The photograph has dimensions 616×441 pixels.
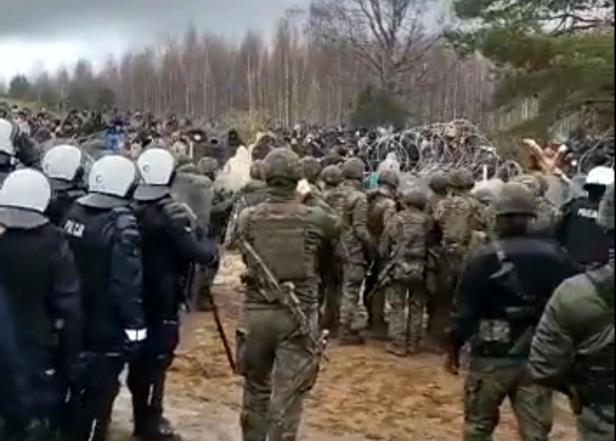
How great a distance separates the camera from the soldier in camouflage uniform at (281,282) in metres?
6.70

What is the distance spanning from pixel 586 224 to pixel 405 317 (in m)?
3.04

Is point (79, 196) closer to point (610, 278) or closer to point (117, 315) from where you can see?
point (117, 315)

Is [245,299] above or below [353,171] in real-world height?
below

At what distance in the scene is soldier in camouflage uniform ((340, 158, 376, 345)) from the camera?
10914 mm

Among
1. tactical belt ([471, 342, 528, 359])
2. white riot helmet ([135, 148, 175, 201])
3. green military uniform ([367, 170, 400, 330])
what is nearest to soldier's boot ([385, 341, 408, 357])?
green military uniform ([367, 170, 400, 330])

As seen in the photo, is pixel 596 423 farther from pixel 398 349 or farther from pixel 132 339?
pixel 398 349

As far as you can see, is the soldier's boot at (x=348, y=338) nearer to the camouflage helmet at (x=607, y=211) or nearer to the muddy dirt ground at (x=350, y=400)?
the muddy dirt ground at (x=350, y=400)

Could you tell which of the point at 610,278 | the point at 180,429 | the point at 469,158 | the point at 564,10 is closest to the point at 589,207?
the point at 180,429

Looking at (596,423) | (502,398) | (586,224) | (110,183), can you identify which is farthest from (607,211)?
(586,224)

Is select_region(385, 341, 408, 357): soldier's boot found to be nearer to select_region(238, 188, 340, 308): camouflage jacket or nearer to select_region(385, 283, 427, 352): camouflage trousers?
select_region(385, 283, 427, 352): camouflage trousers

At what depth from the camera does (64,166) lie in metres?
7.27

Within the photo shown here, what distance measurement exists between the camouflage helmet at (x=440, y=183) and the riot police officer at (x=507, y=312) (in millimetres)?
4157

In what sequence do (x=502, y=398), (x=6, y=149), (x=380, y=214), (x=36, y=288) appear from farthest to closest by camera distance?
(x=380, y=214)
(x=6, y=149)
(x=502, y=398)
(x=36, y=288)

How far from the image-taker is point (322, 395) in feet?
30.6
